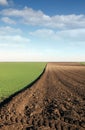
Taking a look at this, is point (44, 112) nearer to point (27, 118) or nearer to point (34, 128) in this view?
point (27, 118)

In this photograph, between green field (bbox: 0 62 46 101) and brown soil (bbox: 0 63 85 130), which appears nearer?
brown soil (bbox: 0 63 85 130)

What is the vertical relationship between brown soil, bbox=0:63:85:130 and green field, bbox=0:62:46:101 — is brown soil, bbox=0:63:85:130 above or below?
above

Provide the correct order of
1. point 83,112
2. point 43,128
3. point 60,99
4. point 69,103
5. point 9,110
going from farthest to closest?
point 60,99
point 69,103
point 9,110
point 83,112
point 43,128


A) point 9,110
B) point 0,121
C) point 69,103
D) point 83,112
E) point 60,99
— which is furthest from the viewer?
point 60,99

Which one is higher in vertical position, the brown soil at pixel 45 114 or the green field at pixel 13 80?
the brown soil at pixel 45 114

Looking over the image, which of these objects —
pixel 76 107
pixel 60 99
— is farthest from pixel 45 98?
pixel 76 107

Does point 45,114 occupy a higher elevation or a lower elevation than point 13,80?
higher

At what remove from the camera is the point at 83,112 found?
1301cm

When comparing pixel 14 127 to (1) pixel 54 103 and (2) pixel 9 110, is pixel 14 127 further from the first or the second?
(1) pixel 54 103

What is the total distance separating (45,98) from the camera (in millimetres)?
17734

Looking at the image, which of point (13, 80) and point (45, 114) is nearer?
point (45, 114)

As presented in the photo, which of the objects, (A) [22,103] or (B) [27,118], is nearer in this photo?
(B) [27,118]

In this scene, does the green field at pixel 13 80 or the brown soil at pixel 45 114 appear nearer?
the brown soil at pixel 45 114

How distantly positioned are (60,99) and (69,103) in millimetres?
1681
